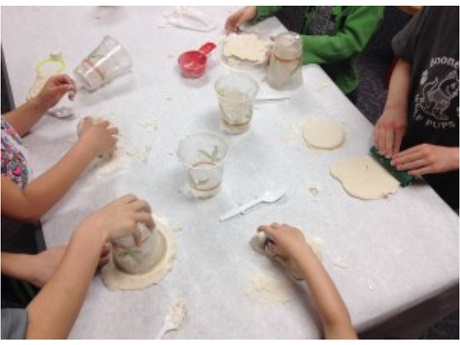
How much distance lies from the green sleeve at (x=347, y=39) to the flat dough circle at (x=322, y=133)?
0.85 feet

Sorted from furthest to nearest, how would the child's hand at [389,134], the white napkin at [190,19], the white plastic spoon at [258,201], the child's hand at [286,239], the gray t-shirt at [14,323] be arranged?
1. the white napkin at [190,19]
2. the child's hand at [389,134]
3. the white plastic spoon at [258,201]
4. the child's hand at [286,239]
5. the gray t-shirt at [14,323]

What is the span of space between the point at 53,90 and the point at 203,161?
428 millimetres

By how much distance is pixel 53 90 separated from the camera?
1012 millimetres

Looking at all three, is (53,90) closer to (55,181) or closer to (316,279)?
(55,181)

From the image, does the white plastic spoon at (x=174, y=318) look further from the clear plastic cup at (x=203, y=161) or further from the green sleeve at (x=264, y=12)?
the green sleeve at (x=264, y=12)

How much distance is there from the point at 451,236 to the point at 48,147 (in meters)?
0.93

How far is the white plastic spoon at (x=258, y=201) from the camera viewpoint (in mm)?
855

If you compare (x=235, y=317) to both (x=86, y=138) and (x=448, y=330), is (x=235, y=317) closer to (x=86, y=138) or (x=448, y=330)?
(x=86, y=138)

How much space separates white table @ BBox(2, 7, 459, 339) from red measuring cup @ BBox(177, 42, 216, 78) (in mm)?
23

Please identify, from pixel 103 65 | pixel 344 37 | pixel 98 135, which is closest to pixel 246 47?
pixel 344 37

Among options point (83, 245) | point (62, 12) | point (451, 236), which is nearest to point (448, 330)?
point (451, 236)

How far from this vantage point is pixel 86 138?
0.93m

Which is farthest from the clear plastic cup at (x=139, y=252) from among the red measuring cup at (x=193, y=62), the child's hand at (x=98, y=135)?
the red measuring cup at (x=193, y=62)

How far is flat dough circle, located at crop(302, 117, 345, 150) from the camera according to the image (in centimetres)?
99
